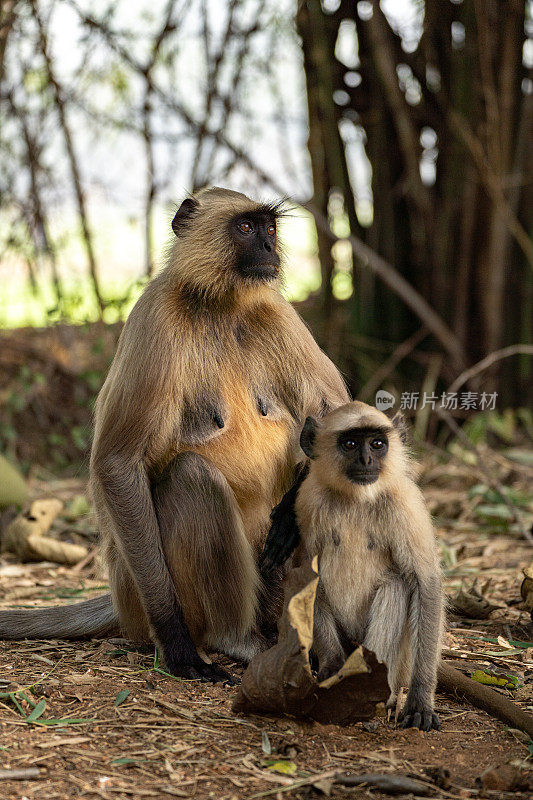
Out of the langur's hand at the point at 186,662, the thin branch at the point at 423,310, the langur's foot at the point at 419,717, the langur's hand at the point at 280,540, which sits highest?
the thin branch at the point at 423,310

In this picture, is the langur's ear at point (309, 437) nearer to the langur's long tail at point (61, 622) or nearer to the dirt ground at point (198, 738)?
the dirt ground at point (198, 738)

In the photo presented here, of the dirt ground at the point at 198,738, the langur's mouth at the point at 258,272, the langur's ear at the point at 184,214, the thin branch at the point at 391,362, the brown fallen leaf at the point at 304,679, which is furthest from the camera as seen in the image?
the thin branch at the point at 391,362

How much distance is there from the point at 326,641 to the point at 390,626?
230 millimetres

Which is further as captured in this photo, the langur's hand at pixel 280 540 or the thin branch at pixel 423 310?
the thin branch at pixel 423 310

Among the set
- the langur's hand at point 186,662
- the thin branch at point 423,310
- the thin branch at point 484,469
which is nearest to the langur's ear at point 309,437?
the langur's hand at point 186,662

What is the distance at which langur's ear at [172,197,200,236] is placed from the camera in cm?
393

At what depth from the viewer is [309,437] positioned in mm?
3365

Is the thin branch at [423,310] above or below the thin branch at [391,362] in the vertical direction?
above

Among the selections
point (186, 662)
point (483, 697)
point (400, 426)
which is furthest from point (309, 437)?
point (483, 697)

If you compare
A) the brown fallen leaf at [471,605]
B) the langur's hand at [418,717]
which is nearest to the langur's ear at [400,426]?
the langur's hand at [418,717]

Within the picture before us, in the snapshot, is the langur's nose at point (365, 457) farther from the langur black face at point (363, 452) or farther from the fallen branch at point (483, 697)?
the fallen branch at point (483, 697)

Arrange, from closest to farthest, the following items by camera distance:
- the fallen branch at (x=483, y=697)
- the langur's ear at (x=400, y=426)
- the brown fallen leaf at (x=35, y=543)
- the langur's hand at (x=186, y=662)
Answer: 1. the fallen branch at (x=483, y=697)
2. the langur's hand at (x=186, y=662)
3. the langur's ear at (x=400, y=426)
4. the brown fallen leaf at (x=35, y=543)

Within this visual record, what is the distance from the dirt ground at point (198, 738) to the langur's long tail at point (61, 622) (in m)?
0.08

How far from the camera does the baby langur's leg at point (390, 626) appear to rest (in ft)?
10.3
